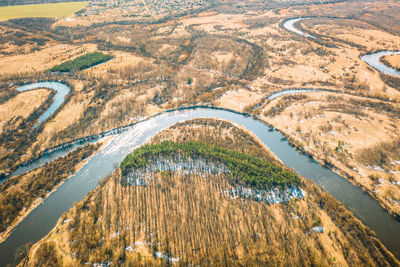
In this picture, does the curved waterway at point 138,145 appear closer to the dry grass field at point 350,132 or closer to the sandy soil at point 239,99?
the dry grass field at point 350,132

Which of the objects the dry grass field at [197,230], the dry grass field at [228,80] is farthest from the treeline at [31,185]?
the dry grass field at [197,230]

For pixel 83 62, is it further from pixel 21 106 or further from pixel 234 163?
pixel 234 163

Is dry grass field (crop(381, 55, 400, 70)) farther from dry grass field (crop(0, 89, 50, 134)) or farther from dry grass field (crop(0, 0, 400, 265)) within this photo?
dry grass field (crop(0, 89, 50, 134))

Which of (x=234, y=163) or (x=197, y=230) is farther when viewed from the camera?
(x=234, y=163)

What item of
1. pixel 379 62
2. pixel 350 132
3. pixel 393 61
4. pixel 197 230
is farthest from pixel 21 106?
pixel 393 61

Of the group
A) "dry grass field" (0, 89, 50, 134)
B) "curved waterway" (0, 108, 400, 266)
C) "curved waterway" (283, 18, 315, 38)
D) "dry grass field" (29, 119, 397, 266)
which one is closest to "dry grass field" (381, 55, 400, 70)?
"curved waterway" (283, 18, 315, 38)

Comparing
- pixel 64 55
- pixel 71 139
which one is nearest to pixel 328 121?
pixel 71 139

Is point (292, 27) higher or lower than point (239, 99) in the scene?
higher
